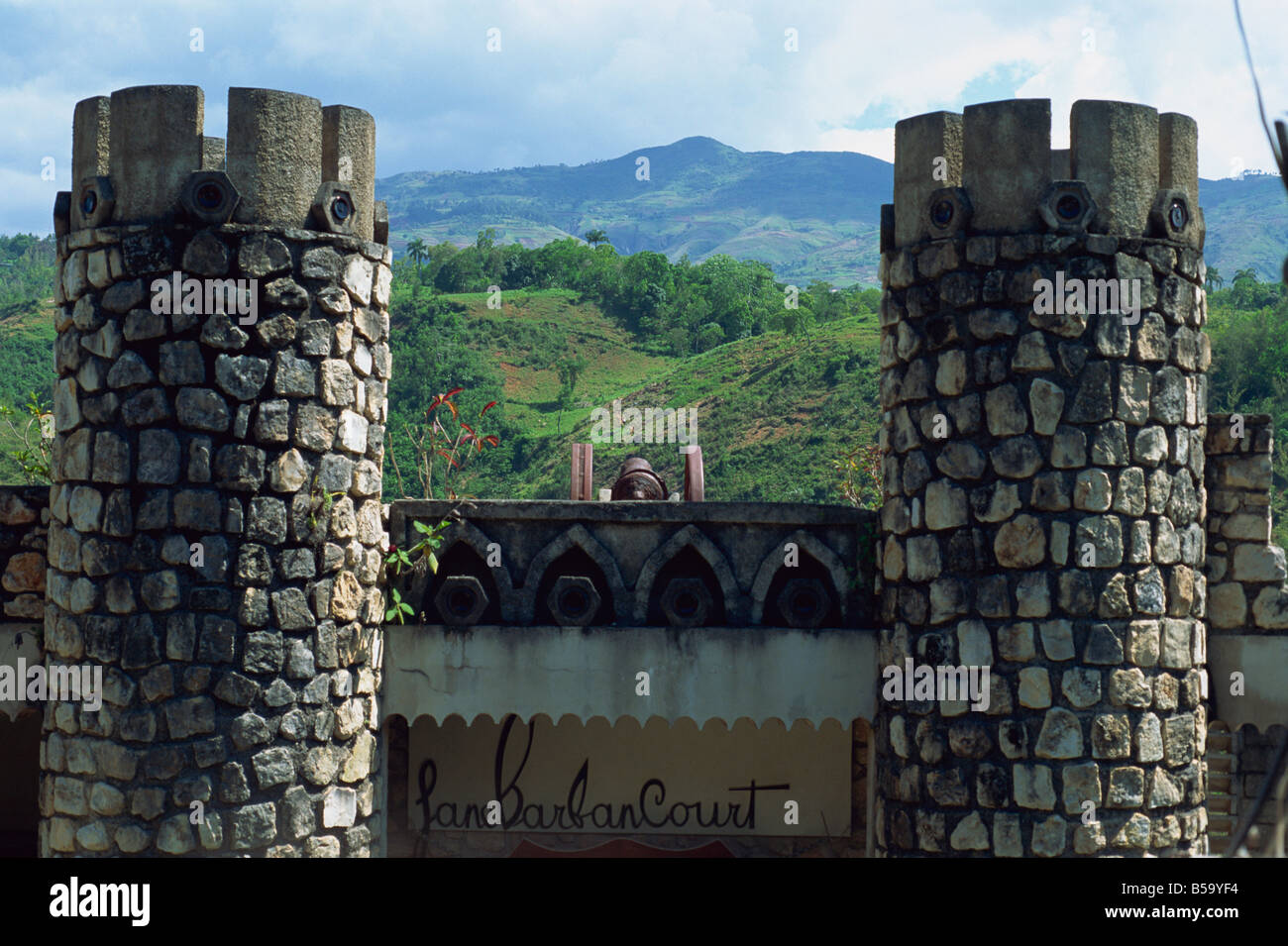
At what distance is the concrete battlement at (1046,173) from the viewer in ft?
33.5

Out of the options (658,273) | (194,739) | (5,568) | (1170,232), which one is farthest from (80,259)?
(658,273)

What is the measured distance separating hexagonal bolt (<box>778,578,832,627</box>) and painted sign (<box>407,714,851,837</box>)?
1968 mm

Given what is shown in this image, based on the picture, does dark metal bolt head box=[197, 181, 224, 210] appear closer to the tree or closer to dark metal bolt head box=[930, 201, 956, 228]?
dark metal bolt head box=[930, 201, 956, 228]

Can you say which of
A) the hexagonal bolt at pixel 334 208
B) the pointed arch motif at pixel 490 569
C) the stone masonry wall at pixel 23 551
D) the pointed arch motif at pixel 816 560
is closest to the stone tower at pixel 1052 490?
the pointed arch motif at pixel 816 560

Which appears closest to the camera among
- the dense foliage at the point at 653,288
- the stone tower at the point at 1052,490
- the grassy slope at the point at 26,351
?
the stone tower at the point at 1052,490

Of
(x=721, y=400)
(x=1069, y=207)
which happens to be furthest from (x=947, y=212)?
(x=721, y=400)

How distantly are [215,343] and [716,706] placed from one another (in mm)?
4723

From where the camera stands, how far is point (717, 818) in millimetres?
12867

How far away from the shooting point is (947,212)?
10336 mm

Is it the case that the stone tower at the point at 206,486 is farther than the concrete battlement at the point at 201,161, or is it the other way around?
the concrete battlement at the point at 201,161

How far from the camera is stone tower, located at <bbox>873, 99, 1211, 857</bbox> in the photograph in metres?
9.95

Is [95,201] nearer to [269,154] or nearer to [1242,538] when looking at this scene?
[269,154]

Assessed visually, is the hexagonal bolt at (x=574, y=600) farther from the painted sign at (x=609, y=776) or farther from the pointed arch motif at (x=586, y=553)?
the painted sign at (x=609, y=776)

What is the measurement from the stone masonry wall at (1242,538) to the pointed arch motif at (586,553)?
4606 mm
